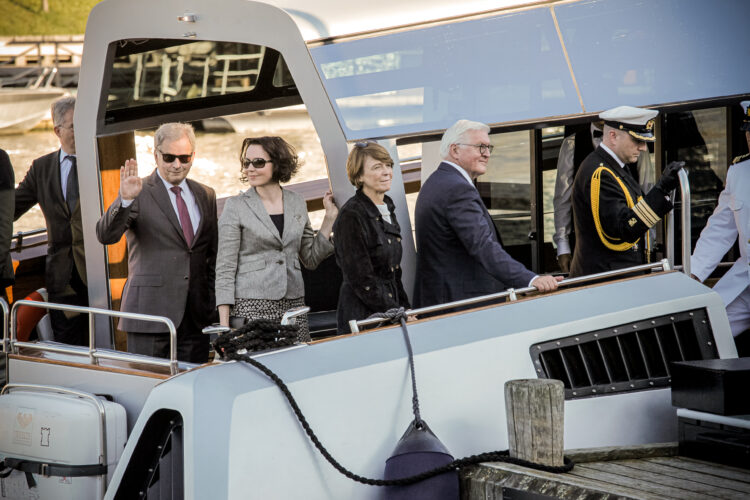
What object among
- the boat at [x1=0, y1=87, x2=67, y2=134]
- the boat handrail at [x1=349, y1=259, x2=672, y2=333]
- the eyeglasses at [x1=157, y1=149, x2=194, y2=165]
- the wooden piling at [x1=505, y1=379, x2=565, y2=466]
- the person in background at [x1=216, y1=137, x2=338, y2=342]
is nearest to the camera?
the wooden piling at [x1=505, y1=379, x2=565, y2=466]

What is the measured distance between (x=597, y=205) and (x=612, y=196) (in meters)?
0.07

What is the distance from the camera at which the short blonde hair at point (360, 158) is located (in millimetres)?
3719

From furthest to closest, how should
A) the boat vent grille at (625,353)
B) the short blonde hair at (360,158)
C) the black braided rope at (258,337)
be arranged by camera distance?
the short blonde hair at (360,158) → the boat vent grille at (625,353) → the black braided rope at (258,337)

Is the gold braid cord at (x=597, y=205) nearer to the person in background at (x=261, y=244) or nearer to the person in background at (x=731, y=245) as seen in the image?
the person in background at (x=731, y=245)

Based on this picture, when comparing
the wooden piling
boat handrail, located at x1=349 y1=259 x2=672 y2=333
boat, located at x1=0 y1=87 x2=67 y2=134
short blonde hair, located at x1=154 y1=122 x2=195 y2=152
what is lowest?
the wooden piling

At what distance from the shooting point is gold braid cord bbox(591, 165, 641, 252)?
4000mm

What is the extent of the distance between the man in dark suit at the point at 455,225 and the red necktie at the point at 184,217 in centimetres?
108

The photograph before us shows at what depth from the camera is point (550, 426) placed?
9.31 ft

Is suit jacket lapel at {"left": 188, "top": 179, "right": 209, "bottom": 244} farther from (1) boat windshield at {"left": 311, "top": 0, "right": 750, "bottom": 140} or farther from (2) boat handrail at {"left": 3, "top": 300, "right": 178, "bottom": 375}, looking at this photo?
(1) boat windshield at {"left": 311, "top": 0, "right": 750, "bottom": 140}

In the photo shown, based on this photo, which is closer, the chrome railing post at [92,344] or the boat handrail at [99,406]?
the boat handrail at [99,406]

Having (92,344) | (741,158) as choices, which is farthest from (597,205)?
(92,344)

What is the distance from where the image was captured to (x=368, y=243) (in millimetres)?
3674

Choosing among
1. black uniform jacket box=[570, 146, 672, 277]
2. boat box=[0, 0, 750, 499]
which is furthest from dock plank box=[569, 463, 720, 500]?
black uniform jacket box=[570, 146, 672, 277]

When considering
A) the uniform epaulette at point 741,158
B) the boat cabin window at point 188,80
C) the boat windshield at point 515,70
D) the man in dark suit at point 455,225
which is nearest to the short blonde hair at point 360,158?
the man in dark suit at point 455,225
